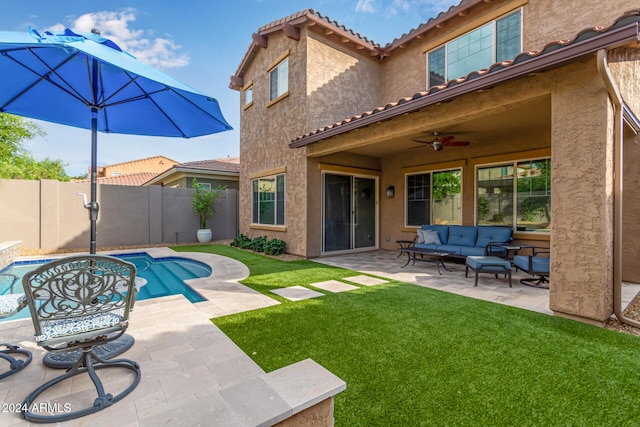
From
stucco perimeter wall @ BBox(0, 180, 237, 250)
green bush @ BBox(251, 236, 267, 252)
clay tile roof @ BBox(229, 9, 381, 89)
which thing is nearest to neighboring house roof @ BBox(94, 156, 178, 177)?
stucco perimeter wall @ BBox(0, 180, 237, 250)

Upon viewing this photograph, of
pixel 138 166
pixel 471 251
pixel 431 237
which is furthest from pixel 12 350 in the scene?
pixel 138 166

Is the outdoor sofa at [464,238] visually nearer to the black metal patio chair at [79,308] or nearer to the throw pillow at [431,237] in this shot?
the throw pillow at [431,237]

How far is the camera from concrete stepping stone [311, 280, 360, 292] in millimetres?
5824

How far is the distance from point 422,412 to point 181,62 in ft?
47.4

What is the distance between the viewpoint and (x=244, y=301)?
5.07m

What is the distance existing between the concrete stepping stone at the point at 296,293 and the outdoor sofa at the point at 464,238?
4.08 meters

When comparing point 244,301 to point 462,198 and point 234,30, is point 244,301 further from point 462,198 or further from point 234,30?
point 234,30

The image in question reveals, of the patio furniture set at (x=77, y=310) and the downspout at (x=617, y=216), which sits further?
the downspout at (x=617, y=216)

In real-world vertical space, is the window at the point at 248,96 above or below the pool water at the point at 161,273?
above

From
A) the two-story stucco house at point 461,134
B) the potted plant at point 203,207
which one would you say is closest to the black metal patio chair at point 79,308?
the two-story stucco house at point 461,134

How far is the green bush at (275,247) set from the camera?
397 inches

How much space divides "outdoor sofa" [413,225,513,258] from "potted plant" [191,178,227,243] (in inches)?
374

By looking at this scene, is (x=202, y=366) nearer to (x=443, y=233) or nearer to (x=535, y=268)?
(x=535, y=268)

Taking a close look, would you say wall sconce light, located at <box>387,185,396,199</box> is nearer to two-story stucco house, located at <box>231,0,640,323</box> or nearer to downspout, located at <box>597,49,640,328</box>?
two-story stucco house, located at <box>231,0,640,323</box>
